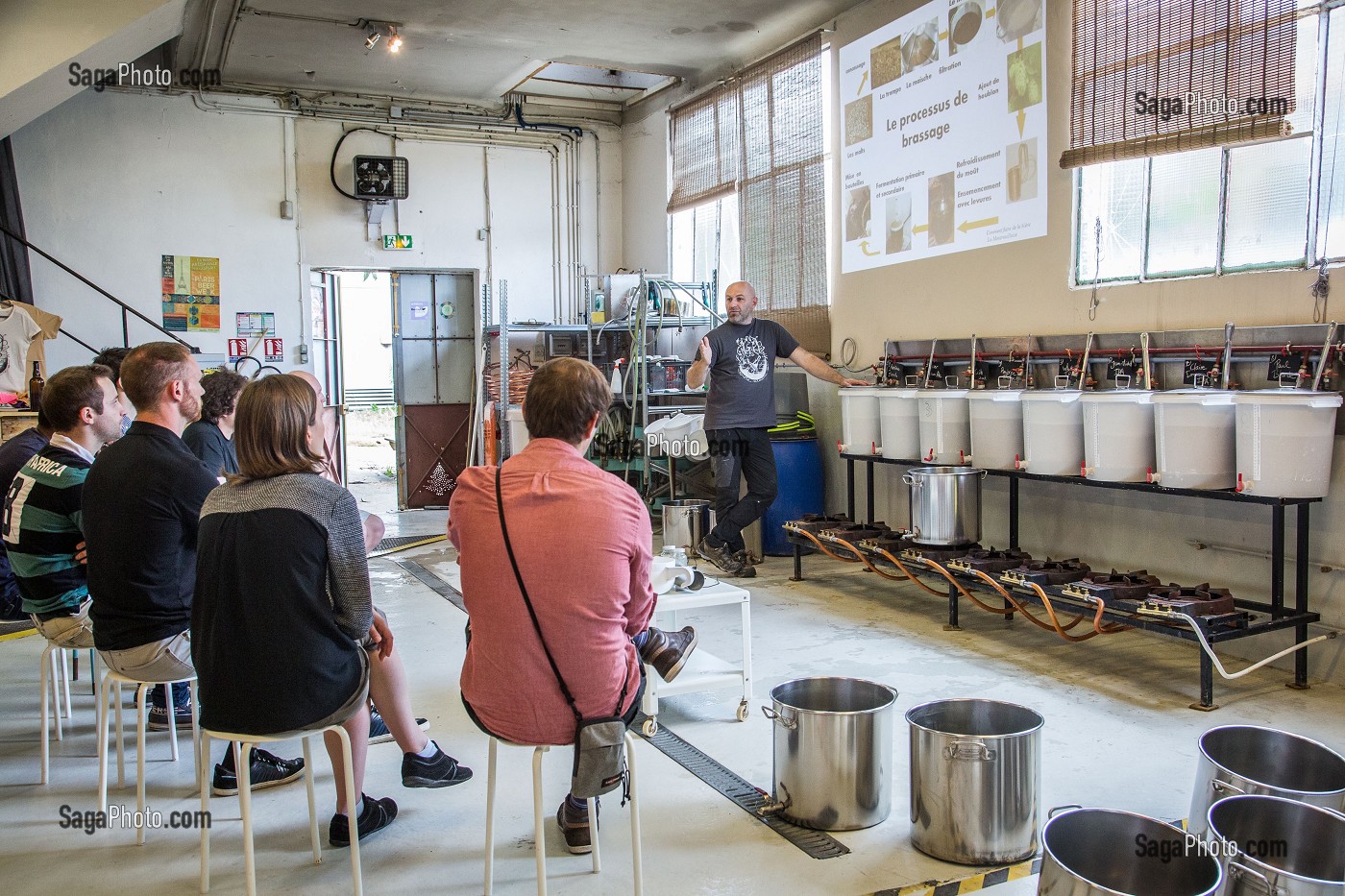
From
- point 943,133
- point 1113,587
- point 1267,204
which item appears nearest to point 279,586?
point 1113,587

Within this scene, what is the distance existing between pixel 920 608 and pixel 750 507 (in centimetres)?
130

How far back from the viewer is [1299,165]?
416cm

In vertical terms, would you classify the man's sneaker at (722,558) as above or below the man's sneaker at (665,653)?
below

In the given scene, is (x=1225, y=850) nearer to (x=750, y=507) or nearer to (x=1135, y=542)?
(x=1135, y=542)

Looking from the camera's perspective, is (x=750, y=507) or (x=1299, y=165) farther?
(x=750, y=507)

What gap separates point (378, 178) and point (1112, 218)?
6.32m

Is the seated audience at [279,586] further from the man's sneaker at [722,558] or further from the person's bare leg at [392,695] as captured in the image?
the man's sneaker at [722,558]

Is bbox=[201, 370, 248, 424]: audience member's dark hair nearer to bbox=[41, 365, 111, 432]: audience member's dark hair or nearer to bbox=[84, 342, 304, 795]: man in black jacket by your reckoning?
bbox=[41, 365, 111, 432]: audience member's dark hair

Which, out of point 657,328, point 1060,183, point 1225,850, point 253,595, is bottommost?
point 1225,850

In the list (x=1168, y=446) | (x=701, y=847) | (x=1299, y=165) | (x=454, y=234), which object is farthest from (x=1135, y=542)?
(x=454, y=234)

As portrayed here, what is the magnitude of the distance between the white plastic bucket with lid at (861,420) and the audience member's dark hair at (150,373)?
3762mm

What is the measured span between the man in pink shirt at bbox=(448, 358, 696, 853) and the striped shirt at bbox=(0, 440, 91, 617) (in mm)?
1657

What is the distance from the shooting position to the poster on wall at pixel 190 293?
8.68 m

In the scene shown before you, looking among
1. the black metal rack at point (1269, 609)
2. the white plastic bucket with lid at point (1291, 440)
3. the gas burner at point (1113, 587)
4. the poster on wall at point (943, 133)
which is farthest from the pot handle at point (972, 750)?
the poster on wall at point (943, 133)
